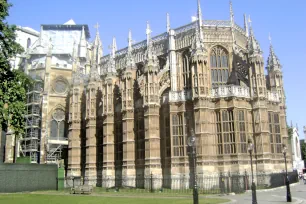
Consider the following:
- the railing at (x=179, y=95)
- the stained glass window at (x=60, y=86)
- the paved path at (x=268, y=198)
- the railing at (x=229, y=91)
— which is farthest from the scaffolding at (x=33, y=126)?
the paved path at (x=268, y=198)

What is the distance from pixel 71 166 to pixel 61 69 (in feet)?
55.5

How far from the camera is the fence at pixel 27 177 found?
117 ft

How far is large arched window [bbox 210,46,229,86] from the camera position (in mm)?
40000

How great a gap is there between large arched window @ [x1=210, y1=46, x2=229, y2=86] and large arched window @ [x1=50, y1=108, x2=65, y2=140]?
1031 inches

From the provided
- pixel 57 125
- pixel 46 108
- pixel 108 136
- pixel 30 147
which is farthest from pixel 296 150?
pixel 30 147

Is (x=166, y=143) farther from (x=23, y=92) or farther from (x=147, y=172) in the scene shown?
(x=23, y=92)

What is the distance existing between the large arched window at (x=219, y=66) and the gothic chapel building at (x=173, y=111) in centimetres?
11

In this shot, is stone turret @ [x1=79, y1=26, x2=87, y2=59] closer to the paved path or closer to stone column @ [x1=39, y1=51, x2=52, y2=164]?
stone column @ [x1=39, y1=51, x2=52, y2=164]

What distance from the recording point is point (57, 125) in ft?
179

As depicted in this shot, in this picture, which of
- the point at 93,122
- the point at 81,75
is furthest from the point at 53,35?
the point at 93,122

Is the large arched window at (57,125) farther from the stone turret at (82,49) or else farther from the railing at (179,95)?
the railing at (179,95)

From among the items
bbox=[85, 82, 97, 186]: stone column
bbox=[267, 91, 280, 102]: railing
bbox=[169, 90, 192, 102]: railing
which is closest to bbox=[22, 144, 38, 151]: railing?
bbox=[85, 82, 97, 186]: stone column

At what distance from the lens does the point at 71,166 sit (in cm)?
4759

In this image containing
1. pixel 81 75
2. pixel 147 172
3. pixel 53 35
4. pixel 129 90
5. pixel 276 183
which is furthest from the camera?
pixel 53 35
